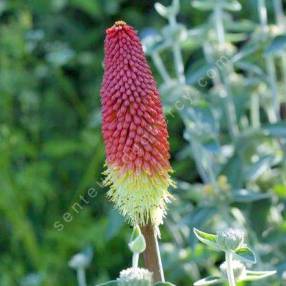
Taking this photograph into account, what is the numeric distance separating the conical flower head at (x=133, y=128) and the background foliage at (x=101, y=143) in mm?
1089

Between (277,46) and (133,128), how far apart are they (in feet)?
4.65

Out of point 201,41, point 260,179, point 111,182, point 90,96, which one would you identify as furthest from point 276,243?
point 90,96

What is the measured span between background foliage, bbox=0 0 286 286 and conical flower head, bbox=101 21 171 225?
109cm

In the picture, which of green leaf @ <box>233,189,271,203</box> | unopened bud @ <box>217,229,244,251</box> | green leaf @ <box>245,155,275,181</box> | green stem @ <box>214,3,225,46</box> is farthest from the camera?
green stem @ <box>214,3,225,46</box>

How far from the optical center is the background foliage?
2.97 metres

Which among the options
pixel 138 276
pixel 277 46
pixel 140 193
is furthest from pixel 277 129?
pixel 138 276

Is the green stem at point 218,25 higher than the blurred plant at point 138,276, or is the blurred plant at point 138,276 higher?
the green stem at point 218,25

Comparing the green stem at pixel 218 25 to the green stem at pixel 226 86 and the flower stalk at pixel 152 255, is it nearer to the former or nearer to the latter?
the green stem at pixel 226 86

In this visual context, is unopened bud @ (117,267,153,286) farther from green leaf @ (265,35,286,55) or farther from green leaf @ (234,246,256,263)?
green leaf @ (265,35,286,55)

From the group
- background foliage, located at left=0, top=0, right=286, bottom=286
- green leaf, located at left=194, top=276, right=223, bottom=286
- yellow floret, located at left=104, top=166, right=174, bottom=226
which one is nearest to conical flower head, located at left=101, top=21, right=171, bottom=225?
yellow floret, located at left=104, top=166, right=174, bottom=226

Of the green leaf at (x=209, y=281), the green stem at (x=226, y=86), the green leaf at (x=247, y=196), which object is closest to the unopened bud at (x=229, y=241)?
the green leaf at (x=209, y=281)

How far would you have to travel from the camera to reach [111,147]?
162 centimetres

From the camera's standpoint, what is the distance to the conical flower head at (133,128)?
62.3 inches

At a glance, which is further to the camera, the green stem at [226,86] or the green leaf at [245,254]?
the green stem at [226,86]
